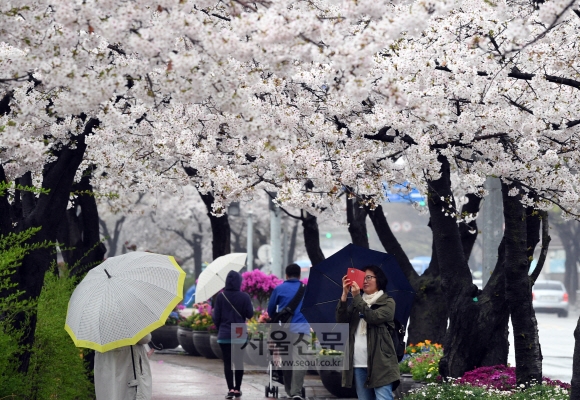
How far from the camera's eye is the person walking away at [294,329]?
1316cm

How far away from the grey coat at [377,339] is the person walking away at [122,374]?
5.87ft

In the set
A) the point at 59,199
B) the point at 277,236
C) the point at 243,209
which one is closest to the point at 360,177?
the point at 59,199

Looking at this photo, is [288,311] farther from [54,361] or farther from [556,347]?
[556,347]

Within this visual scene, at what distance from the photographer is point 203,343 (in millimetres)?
19906

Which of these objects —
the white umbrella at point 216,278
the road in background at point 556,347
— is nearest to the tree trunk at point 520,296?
the road in background at point 556,347

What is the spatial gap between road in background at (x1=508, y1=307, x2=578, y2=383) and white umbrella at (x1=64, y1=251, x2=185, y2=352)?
10937mm

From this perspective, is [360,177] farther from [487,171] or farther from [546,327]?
[546,327]

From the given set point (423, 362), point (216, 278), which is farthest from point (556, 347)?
point (423, 362)

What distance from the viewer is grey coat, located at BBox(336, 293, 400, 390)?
8328 millimetres

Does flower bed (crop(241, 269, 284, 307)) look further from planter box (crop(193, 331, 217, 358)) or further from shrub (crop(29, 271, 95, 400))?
shrub (crop(29, 271, 95, 400))

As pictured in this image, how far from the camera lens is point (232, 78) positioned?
577cm

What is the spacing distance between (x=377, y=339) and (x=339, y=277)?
4.83 feet

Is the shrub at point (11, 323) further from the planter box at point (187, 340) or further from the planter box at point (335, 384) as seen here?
the planter box at point (187, 340)

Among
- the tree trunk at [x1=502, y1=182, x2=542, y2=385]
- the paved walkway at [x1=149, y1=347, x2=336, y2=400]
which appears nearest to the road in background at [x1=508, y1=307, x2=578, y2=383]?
the paved walkway at [x1=149, y1=347, x2=336, y2=400]
